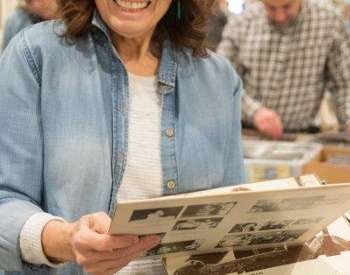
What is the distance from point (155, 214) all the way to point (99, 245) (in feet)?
0.33

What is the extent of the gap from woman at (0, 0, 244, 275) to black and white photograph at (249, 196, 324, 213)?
0.21m

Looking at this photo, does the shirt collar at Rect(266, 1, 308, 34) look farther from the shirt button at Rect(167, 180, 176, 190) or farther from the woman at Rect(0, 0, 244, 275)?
the shirt button at Rect(167, 180, 176, 190)

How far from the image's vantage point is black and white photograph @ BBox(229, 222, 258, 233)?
826 mm

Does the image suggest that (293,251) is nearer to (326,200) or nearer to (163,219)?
(326,200)

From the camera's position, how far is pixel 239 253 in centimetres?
91

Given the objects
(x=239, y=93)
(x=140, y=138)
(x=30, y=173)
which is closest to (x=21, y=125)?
(x=30, y=173)

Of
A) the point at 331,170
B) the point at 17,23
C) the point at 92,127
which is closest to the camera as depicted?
the point at 92,127

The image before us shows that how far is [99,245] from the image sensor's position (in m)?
0.74

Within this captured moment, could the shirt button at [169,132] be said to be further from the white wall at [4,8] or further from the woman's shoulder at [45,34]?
the white wall at [4,8]

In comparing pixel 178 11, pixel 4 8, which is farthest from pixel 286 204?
pixel 4 8

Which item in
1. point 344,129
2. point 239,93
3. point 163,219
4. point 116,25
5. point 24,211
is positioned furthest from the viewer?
point 344,129

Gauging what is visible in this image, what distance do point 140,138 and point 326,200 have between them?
1.21ft

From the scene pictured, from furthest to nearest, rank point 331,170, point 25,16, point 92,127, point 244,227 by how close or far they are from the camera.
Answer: point 25,16 → point 331,170 → point 92,127 → point 244,227

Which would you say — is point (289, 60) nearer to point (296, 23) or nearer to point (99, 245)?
point (296, 23)
